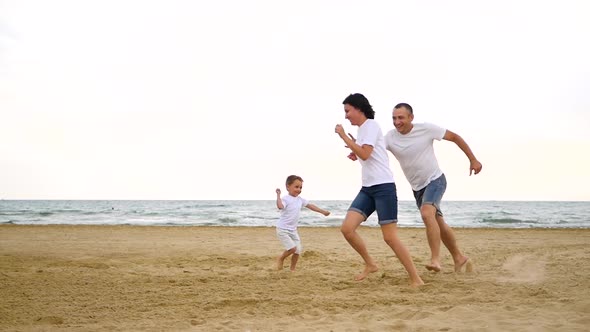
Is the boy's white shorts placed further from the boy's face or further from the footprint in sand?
the footprint in sand

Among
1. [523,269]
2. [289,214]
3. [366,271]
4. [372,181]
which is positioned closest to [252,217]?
[289,214]

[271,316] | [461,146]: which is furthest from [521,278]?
[271,316]

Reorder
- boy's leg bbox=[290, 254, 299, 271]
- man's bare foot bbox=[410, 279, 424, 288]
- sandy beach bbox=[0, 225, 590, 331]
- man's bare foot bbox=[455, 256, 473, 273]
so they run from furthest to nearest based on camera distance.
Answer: boy's leg bbox=[290, 254, 299, 271] → man's bare foot bbox=[455, 256, 473, 273] → man's bare foot bbox=[410, 279, 424, 288] → sandy beach bbox=[0, 225, 590, 331]

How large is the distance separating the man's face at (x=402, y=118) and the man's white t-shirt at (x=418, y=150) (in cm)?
11

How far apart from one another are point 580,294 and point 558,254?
12.7 ft

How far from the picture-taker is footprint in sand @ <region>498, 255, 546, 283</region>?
5.14m

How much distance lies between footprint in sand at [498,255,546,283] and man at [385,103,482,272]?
78 centimetres

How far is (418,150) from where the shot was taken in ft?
18.0

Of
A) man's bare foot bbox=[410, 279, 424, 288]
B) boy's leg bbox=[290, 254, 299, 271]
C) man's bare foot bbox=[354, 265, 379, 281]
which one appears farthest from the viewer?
boy's leg bbox=[290, 254, 299, 271]

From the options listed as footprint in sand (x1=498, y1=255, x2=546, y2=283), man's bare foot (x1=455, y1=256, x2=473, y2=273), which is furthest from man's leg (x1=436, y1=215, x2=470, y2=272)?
footprint in sand (x1=498, y1=255, x2=546, y2=283)

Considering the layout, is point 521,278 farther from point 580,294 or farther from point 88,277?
point 88,277

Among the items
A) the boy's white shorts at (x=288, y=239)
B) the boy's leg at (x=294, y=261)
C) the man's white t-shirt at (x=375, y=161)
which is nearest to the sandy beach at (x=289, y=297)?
the boy's leg at (x=294, y=261)

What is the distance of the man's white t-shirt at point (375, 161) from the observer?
15.8ft

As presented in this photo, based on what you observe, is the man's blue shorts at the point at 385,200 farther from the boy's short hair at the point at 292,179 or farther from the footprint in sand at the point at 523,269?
the boy's short hair at the point at 292,179
